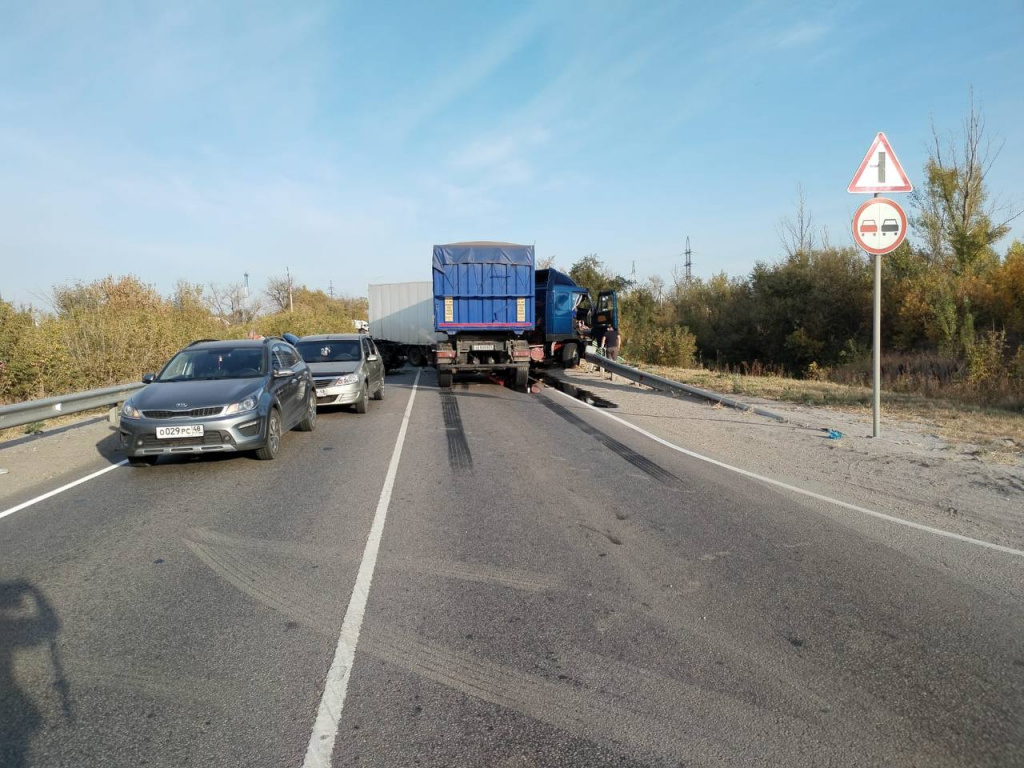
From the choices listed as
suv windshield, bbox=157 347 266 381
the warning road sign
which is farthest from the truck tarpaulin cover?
the warning road sign

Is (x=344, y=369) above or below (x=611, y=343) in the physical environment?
below

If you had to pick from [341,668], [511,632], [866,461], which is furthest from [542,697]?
[866,461]

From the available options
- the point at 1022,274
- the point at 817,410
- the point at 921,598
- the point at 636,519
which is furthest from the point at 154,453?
the point at 1022,274

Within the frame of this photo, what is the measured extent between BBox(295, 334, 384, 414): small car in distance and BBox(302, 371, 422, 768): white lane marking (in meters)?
7.91

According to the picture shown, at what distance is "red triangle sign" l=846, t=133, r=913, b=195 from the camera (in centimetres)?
908

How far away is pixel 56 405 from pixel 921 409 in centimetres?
1446

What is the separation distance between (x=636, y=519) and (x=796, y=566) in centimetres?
156

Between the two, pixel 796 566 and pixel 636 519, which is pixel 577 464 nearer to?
pixel 636 519

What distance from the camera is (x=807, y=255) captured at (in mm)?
35188

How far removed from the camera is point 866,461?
27.6 feet

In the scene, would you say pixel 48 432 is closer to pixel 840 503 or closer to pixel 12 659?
pixel 12 659

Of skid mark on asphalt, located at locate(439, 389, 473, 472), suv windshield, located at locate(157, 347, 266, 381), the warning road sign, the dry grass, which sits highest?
the warning road sign

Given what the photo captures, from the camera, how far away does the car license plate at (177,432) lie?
26.2 feet

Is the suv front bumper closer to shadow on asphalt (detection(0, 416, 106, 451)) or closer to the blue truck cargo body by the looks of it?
shadow on asphalt (detection(0, 416, 106, 451))
